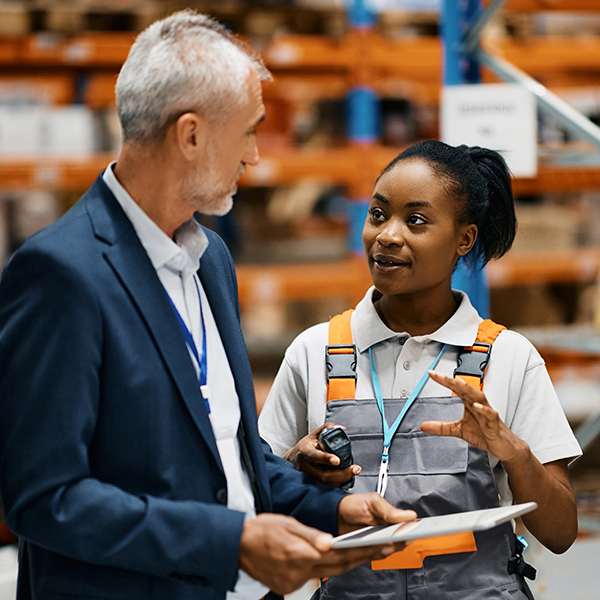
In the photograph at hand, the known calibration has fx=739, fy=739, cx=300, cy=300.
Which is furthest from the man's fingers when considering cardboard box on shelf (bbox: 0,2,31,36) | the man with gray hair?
cardboard box on shelf (bbox: 0,2,31,36)

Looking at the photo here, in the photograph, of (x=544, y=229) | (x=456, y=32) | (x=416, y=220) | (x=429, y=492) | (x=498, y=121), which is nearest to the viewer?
(x=429, y=492)

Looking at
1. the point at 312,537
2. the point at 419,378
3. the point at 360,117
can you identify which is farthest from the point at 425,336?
the point at 360,117

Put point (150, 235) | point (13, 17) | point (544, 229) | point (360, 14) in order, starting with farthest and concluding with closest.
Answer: point (544, 229)
point (360, 14)
point (13, 17)
point (150, 235)

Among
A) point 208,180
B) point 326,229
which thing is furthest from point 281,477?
point 326,229

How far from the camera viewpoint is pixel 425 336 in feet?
5.49

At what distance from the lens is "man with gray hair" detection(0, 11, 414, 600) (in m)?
1.14

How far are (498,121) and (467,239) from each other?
1.08m

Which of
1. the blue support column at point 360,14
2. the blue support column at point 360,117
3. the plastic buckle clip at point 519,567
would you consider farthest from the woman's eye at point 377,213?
the blue support column at point 360,14

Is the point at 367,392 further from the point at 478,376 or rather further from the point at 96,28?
the point at 96,28

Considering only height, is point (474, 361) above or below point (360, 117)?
below

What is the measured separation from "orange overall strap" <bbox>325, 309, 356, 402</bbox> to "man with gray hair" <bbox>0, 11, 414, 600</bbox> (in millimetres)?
282

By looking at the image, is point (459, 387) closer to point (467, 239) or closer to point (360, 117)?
point (467, 239)

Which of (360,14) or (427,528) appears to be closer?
(427,528)

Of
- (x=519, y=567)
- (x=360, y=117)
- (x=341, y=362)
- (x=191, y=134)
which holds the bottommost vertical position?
(x=519, y=567)
